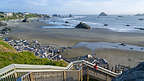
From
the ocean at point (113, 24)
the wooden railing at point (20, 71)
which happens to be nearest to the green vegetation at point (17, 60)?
the wooden railing at point (20, 71)

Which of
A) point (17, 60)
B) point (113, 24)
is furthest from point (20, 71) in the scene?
point (113, 24)

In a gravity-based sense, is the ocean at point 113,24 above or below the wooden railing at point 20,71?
below

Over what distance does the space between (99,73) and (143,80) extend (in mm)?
4958

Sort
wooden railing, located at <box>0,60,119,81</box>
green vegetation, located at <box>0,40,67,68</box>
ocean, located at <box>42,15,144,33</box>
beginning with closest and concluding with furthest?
wooden railing, located at <box>0,60,119,81</box> < green vegetation, located at <box>0,40,67,68</box> < ocean, located at <box>42,15,144,33</box>

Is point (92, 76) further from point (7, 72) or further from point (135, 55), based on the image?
point (135, 55)

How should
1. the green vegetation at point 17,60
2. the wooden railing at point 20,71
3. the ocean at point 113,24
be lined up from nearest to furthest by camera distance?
the wooden railing at point 20,71 < the green vegetation at point 17,60 < the ocean at point 113,24

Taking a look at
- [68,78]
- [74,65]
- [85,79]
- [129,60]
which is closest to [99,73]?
[85,79]

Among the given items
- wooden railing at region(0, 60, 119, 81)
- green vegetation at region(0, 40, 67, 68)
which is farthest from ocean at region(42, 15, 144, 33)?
wooden railing at region(0, 60, 119, 81)

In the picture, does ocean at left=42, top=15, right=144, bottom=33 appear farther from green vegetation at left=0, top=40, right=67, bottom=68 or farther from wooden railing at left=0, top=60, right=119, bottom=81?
wooden railing at left=0, top=60, right=119, bottom=81

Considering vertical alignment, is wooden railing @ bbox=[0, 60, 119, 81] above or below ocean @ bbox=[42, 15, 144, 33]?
above

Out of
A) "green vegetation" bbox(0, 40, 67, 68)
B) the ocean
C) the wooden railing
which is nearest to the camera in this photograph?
the wooden railing

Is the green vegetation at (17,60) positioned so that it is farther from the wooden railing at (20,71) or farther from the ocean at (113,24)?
the ocean at (113,24)

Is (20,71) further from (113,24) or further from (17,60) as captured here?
(113,24)

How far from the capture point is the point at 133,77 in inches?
120
